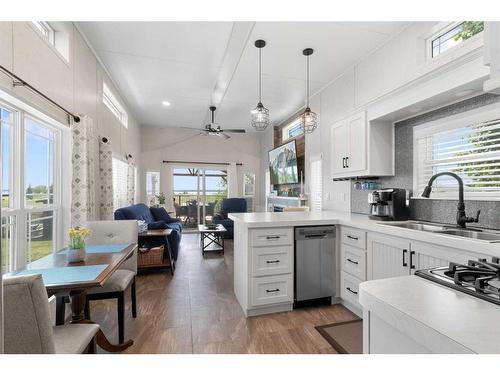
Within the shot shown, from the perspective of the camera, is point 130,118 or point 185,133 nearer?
point 130,118

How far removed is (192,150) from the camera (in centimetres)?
715

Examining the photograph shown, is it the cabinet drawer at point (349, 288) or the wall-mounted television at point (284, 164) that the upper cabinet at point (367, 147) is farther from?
the wall-mounted television at point (284, 164)

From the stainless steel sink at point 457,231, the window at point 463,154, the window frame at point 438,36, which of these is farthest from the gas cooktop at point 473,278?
the window frame at point 438,36

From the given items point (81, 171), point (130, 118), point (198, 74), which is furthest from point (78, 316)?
point (130, 118)

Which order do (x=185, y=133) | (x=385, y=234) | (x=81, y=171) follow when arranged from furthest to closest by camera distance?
1. (x=185, y=133)
2. (x=81, y=171)
3. (x=385, y=234)

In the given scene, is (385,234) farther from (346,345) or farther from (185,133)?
(185,133)

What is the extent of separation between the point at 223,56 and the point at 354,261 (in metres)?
2.92

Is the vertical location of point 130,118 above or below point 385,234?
above

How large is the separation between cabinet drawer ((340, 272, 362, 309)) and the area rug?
19cm

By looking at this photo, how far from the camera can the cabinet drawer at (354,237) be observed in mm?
2311

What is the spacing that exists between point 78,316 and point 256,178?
614 centimetres

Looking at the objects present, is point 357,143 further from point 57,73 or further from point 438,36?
point 57,73
